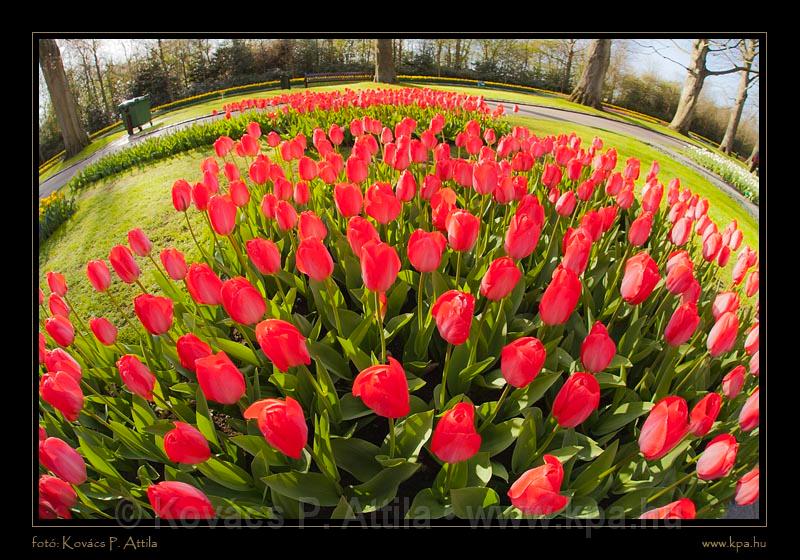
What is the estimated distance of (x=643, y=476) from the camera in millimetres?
1526

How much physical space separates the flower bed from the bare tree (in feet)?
1.18

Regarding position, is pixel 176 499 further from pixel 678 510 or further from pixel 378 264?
pixel 678 510

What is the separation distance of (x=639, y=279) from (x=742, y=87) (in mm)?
1072

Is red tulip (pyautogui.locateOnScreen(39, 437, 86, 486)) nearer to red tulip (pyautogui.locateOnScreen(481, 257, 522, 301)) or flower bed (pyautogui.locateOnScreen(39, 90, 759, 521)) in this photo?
flower bed (pyautogui.locateOnScreen(39, 90, 759, 521))

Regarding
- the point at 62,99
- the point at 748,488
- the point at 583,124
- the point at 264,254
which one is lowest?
the point at 748,488

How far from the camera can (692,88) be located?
83.5 inches

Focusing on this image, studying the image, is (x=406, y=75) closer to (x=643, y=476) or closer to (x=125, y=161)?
(x=125, y=161)

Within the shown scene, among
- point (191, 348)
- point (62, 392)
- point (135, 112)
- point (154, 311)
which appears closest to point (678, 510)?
point (191, 348)

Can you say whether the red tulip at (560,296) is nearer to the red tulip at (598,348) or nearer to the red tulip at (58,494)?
the red tulip at (598,348)

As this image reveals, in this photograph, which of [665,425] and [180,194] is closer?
[665,425]

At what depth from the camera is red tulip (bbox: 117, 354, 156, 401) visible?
1408 millimetres

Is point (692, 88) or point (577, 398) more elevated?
point (692, 88)

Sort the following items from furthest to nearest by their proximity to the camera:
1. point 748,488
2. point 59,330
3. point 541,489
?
point 59,330, point 748,488, point 541,489

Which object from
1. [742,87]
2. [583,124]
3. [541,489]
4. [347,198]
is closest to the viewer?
[541,489]
